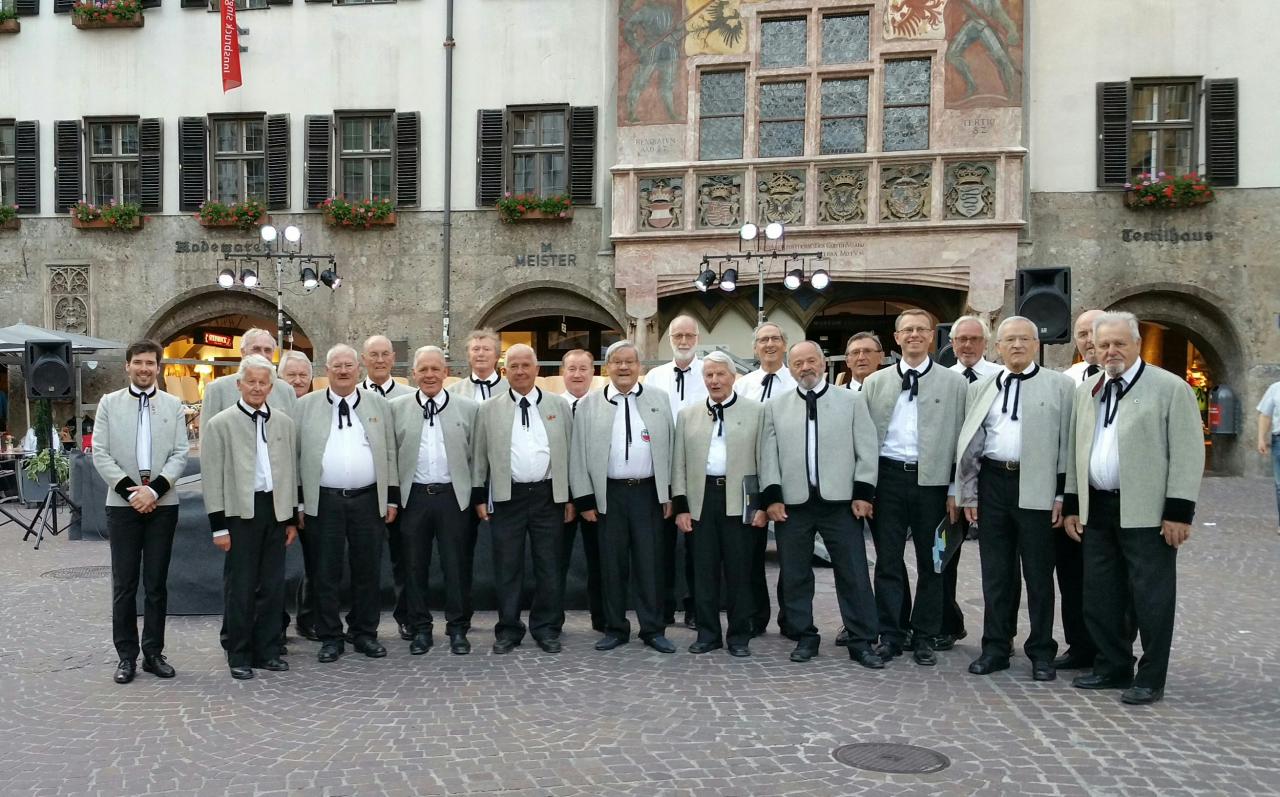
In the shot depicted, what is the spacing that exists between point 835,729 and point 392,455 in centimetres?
325

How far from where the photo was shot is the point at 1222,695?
5.88m

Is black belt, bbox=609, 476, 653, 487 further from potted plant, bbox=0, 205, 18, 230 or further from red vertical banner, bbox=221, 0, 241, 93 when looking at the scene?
potted plant, bbox=0, 205, 18, 230

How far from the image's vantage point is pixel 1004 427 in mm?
6254

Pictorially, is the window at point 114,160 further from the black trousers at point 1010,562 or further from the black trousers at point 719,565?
the black trousers at point 1010,562

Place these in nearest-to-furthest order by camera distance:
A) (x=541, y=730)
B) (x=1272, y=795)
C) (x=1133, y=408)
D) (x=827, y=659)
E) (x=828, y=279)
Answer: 1. (x=1272, y=795)
2. (x=541, y=730)
3. (x=1133, y=408)
4. (x=827, y=659)
5. (x=828, y=279)

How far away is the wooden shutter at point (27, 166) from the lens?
20.9 meters

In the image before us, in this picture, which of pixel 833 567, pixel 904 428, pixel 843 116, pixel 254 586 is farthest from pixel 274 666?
pixel 843 116

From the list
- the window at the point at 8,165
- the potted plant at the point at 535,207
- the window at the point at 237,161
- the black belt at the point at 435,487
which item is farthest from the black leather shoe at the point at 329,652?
the window at the point at 8,165

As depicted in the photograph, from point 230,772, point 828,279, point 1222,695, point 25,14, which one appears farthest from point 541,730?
point 25,14

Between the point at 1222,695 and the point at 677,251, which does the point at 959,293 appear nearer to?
the point at 677,251

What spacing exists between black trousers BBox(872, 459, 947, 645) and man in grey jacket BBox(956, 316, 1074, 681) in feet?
0.79

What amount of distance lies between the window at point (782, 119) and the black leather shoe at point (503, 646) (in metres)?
A: 13.7

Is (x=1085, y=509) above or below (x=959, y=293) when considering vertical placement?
below

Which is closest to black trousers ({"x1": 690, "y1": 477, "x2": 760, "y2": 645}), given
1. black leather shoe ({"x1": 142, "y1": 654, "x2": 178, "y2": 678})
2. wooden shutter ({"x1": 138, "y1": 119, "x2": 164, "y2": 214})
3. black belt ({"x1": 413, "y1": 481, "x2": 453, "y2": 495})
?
black belt ({"x1": 413, "y1": 481, "x2": 453, "y2": 495})
